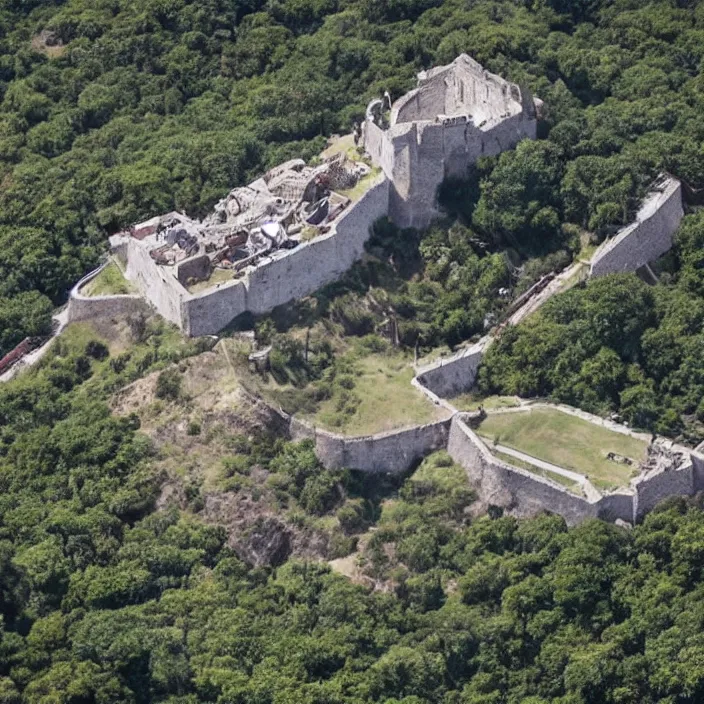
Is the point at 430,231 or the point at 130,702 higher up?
the point at 430,231

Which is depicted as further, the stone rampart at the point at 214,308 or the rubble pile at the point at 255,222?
the rubble pile at the point at 255,222

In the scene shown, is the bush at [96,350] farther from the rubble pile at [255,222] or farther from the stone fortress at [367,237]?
the rubble pile at [255,222]

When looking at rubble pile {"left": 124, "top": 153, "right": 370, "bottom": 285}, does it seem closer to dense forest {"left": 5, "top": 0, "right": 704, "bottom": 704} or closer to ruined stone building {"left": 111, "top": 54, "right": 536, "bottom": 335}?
ruined stone building {"left": 111, "top": 54, "right": 536, "bottom": 335}

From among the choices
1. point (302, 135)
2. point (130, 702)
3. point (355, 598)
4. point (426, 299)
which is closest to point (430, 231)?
point (426, 299)

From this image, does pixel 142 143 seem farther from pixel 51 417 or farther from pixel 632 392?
pixel 632 392

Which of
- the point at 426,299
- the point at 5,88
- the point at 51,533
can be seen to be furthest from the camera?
the point at 5,88

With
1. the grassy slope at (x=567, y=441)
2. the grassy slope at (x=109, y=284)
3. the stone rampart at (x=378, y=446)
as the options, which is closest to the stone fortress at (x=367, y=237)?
the stone rampart at (x=378, y=446)
